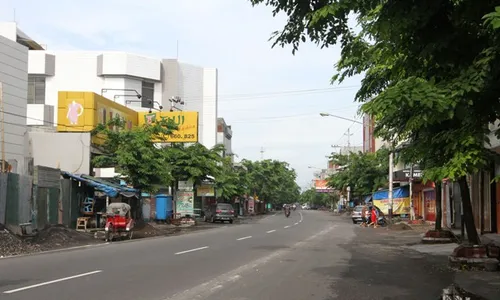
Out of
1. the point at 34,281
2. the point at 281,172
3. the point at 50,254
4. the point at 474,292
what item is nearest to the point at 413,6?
the point at 474,292

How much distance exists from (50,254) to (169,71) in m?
43.3

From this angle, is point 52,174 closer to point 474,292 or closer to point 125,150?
point 125,150

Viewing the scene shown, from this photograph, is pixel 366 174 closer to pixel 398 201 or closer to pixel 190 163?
pixel 398 201

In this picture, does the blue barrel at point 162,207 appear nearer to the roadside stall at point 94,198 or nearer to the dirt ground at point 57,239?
the roadside stall at point 94,198

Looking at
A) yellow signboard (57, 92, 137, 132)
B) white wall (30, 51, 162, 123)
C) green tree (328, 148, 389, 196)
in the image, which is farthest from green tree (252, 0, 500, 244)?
white wall (30, 51, 162, 123)

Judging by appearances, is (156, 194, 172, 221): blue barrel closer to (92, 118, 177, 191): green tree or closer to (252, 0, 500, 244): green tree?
(92, 118, 177, 191): green tree

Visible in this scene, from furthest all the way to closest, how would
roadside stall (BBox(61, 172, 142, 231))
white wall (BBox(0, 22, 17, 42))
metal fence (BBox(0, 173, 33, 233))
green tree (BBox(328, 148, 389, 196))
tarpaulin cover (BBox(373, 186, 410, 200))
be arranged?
1. green tree (BBox(328, 148, 389, 196))
2. white wall (BBox(0, 22, 17, 42))
3. tarpaulin cover (BBox(373, 186, 410, 200))
4. roadside stall (BBox(61, 172, 142, 231))
5. metal fence (BBox(0, 173, 33, 233))

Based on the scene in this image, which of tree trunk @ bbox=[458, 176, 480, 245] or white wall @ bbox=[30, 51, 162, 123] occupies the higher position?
white wall @ bbox=[30, 51, 162, 123]

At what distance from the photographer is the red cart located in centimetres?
2292

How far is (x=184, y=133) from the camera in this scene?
42.8 meters

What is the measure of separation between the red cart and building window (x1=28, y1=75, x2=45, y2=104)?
36.0m

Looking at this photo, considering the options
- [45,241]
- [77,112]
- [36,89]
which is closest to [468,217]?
[45,241]

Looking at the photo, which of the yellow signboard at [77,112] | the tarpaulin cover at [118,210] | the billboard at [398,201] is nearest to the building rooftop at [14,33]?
the yellow signboard at [77,112]

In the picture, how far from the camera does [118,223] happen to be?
23.5 m
